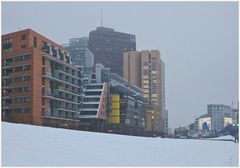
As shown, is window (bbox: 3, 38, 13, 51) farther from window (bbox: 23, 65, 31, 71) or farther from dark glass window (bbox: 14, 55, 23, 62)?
window (bbox: 23, 65, 31, 71)

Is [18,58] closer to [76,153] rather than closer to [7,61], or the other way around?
[7,61]

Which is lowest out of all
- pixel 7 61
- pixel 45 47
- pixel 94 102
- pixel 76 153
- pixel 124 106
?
pixel 76 153

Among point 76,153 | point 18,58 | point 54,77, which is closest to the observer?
point 76,153

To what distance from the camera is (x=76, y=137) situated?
26.3 m

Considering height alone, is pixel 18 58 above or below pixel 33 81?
above

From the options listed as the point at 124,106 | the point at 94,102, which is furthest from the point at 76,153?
the point at 124,106

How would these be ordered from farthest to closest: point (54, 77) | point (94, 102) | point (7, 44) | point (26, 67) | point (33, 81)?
point (94, 102), point (7, 44), point (54, 77), point (26, 67), point (33, 81)

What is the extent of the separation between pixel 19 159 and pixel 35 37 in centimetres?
7685

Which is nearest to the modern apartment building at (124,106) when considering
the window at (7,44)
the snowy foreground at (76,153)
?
the window at (7,44)

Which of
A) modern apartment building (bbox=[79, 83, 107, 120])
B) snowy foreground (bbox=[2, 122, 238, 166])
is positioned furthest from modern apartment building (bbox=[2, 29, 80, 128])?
snowy foreground (bbox=[2, 122, 238, 166])

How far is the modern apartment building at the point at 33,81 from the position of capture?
8600 centimetres

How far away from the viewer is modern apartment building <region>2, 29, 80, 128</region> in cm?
8600

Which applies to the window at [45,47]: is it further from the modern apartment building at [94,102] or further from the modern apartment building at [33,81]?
the modern apartment building at [94,102]

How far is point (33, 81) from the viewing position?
85688mm
